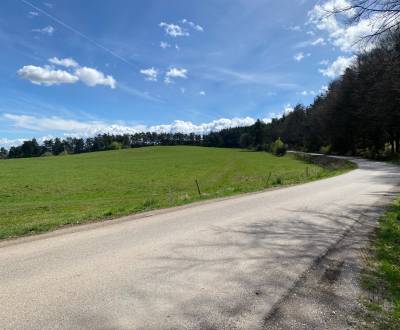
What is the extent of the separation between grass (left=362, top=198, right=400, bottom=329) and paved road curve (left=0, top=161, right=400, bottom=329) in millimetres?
1016

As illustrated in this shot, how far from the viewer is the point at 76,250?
25.2 ft

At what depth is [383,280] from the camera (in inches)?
239

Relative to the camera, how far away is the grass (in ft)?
15.4

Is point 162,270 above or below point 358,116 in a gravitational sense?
below

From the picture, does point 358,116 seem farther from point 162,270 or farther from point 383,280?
point 162,270

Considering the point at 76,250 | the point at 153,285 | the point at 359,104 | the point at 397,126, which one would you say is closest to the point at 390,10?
the point at 153,285

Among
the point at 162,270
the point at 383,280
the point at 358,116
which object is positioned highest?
the point at 358,116

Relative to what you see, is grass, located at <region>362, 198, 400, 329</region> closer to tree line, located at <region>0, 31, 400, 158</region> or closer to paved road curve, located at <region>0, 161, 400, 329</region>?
paved road curve, located at <region>0, 161, 400, 329</region>

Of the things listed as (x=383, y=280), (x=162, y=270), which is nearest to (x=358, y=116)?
(x=383, y=280)

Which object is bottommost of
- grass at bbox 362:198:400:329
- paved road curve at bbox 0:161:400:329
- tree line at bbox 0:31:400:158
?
grass at bbox 362:198:400:329

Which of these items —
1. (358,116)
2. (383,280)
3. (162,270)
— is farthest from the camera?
(358,116)

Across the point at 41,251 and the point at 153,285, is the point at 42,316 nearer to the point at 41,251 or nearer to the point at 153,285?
the point at 153,285

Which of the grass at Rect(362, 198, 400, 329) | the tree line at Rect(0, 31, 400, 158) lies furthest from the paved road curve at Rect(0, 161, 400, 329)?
the tree line at Rect(0, 31, 400, 158)

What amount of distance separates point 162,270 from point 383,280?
154 inches
